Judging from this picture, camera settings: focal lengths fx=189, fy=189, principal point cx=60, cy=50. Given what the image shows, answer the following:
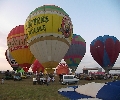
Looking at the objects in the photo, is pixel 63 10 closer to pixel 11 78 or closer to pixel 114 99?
pixel 11 78

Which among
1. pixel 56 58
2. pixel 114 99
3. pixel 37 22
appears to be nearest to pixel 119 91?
pixel 114 99

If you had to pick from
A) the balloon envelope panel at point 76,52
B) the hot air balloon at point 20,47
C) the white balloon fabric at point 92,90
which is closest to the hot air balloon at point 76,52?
the balloon envelope panel at point 76,52

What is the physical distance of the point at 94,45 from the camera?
171 feet

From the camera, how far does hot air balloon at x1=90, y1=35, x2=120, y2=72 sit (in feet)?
160

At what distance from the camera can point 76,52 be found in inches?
2021

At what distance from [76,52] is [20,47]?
681 inches

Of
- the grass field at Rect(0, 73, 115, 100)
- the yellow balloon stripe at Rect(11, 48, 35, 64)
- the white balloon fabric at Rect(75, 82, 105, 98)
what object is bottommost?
the grass field at Rect(0, 73, 115, 100)

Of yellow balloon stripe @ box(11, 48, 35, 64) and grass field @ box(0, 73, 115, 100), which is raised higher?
yellow balloon stripe @ box(11, 48, 35, 64)

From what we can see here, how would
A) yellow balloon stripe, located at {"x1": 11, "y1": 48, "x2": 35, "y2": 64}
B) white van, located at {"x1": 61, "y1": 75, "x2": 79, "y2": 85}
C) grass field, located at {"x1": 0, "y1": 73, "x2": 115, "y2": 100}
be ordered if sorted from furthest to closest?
1. yellow balloon stripe, located at {"x1": 11, "y1": 48, "x2": 35, "y2": 64}
2. white van, located at {"x1": 61, "y1": 75, "x2": 79, "y2": 85}
3. grass field, located at {"x1": 0, "y1": 73, "x2": 115, "y2": 100}

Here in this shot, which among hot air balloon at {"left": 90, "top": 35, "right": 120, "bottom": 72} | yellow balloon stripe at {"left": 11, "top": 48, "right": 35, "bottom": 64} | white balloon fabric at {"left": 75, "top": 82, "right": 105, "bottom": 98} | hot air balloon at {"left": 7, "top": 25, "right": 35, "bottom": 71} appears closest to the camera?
white balloon fabric at {"left": 75, "top": 82, "right": 105, "bottom": 98}

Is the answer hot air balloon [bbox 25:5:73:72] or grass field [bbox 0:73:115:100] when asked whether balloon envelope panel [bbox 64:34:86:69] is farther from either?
grass field [bbox 0:73:115:100]

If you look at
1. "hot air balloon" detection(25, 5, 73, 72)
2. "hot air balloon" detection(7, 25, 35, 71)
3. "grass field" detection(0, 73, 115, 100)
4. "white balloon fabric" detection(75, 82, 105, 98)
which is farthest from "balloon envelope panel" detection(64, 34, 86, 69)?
"white balloon fabric" detection(75, 82, 105, 98)

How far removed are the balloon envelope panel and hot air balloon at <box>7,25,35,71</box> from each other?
1354 centimetres

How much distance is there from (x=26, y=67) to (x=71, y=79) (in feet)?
45.5
